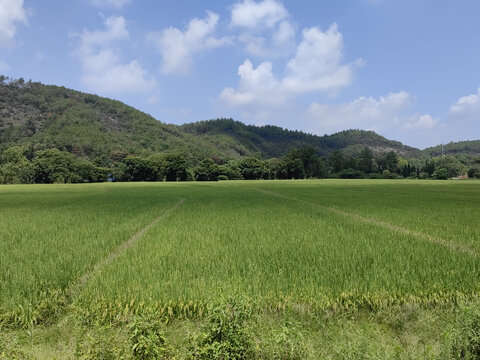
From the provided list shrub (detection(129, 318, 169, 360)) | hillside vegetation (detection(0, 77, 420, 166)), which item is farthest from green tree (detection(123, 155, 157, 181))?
shrub (detection(129, 318, 169, 360))

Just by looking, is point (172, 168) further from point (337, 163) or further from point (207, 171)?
point (337, 163)

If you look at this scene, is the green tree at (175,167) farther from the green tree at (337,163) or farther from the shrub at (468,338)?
the shrub at (468,338)

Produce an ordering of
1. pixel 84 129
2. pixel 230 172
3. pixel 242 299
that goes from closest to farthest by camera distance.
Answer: pixel 242 299 → pixel 230 172 → pixel 84 129

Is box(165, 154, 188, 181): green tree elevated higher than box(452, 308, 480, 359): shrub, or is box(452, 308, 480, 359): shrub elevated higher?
box(165, 154, 188, 181): green tree

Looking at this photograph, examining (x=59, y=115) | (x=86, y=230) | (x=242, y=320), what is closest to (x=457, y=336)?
(x=242, y=320)

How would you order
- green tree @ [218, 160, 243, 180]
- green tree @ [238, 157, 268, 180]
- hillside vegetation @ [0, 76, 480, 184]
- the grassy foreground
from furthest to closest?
green tree @ [238, 157, 268, 180] → green tree @ [218, 160, 243, 180] → hillside vegetation @ [0, 76, 480, 184] → the grassy foreground

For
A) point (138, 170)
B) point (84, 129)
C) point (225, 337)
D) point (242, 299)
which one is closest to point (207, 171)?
point (138, 170)

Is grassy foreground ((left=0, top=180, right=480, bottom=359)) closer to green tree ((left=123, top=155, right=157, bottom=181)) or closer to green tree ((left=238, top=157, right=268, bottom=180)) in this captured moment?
green tree ((left=123, top=155, right=157, bottom=181))

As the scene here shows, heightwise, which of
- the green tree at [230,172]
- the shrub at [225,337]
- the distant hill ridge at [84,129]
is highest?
the distant hill ridge at [84,129]

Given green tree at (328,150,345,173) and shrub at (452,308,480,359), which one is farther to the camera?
green tree at (328,150,345,173)

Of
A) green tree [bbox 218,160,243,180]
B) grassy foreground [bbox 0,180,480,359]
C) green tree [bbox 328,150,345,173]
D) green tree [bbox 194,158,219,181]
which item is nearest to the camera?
grassy foreground [bbox 0,180,480,359]

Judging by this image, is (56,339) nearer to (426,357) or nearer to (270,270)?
(270,270)

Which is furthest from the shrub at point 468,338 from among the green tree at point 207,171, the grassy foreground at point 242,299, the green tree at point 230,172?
the green tree at point 230,172

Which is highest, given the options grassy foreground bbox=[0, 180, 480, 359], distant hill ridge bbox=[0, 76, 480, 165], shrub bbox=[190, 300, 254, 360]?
distant hill ridge bbox=[0, 76, 480, 165]
